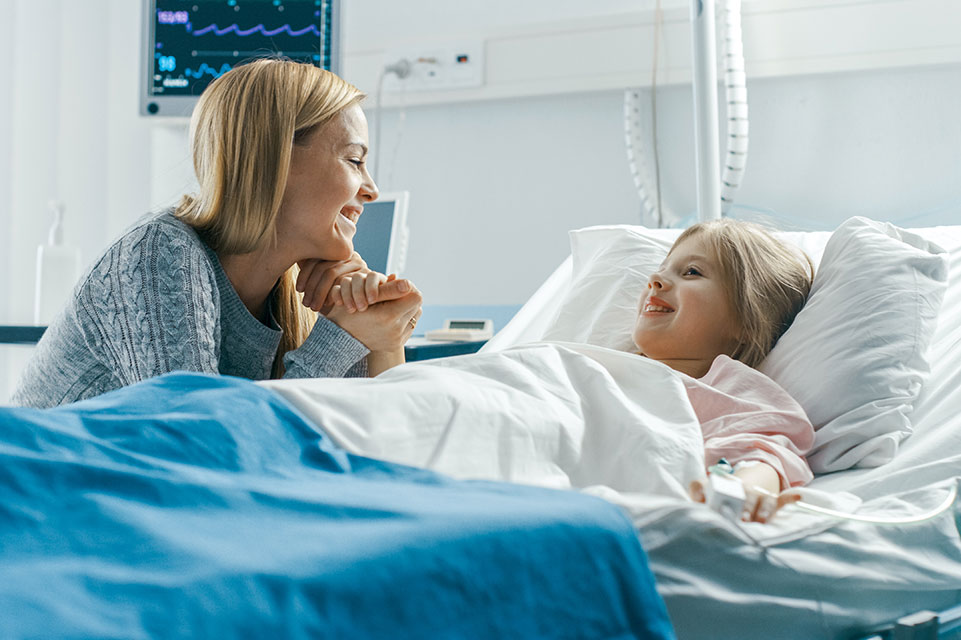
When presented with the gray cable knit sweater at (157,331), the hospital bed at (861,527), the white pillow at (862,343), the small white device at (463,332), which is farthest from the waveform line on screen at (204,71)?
the hospital bed at (861,527)

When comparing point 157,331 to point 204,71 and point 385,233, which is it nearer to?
point 385,233

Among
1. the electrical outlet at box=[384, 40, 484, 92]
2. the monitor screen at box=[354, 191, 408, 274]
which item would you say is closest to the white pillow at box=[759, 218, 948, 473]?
the monitor screen at box=[354, 191, 408, 274]

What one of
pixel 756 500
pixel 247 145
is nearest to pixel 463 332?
pixel 247 145

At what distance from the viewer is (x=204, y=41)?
8.19 ft

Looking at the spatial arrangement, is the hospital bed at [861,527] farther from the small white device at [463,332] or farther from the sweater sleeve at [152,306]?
the small white device at [463,332]

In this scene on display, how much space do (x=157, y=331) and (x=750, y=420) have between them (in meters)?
0.74

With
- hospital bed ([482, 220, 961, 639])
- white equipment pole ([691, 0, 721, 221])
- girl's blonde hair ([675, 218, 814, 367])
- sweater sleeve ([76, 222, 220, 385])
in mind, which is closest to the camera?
hospital bed ([482, 220, 961, 639])

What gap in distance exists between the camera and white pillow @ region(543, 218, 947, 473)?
3.65 ft

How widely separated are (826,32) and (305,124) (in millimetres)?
1354

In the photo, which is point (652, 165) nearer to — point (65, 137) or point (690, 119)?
point (690, 119)

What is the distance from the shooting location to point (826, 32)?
84.1 inches

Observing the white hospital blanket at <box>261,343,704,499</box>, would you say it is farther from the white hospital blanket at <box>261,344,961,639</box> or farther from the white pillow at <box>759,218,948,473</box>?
the white pillow at <box>759,218,948,473</box>

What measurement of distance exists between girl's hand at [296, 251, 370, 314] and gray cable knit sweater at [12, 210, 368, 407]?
0.09 meters

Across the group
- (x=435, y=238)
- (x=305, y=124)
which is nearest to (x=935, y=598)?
(x=305, y=124)
